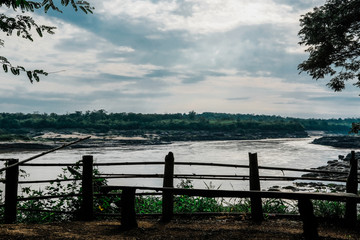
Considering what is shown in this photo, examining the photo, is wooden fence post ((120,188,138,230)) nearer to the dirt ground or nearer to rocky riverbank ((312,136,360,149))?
the dirt ground

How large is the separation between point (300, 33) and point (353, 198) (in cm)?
1051

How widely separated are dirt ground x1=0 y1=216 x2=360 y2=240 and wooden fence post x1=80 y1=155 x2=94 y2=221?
0.28 metres

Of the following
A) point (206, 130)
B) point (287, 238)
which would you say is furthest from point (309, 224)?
point (206, 130)

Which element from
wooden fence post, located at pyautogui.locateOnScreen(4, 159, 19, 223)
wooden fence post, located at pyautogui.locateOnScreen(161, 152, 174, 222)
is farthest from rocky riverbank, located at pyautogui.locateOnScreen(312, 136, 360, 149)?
wooden fence post, located at pyautogui.locateOnScreen(4, 159, 19, 223)

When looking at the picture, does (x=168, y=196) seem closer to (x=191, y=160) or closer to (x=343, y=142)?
(x=191, y=160)

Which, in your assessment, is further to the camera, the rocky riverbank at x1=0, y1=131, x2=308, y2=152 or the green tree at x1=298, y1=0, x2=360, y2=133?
the rocky riverbank at x1=0, y1=131, x2=308, y2=152

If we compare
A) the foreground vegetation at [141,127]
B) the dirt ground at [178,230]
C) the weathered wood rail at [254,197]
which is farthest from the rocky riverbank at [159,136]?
the dirt ground at [178,230]

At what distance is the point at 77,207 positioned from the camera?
264 inches

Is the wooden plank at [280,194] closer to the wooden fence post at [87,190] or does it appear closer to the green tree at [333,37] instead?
the wooden fence post at [87,190]

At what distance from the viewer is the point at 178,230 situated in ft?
18.3

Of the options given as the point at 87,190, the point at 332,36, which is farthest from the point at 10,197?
the point at 332,36

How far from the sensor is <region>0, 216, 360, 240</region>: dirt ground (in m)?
5.08

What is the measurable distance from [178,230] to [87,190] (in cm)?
204

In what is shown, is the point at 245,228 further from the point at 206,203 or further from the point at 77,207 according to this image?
the point at 77,207
